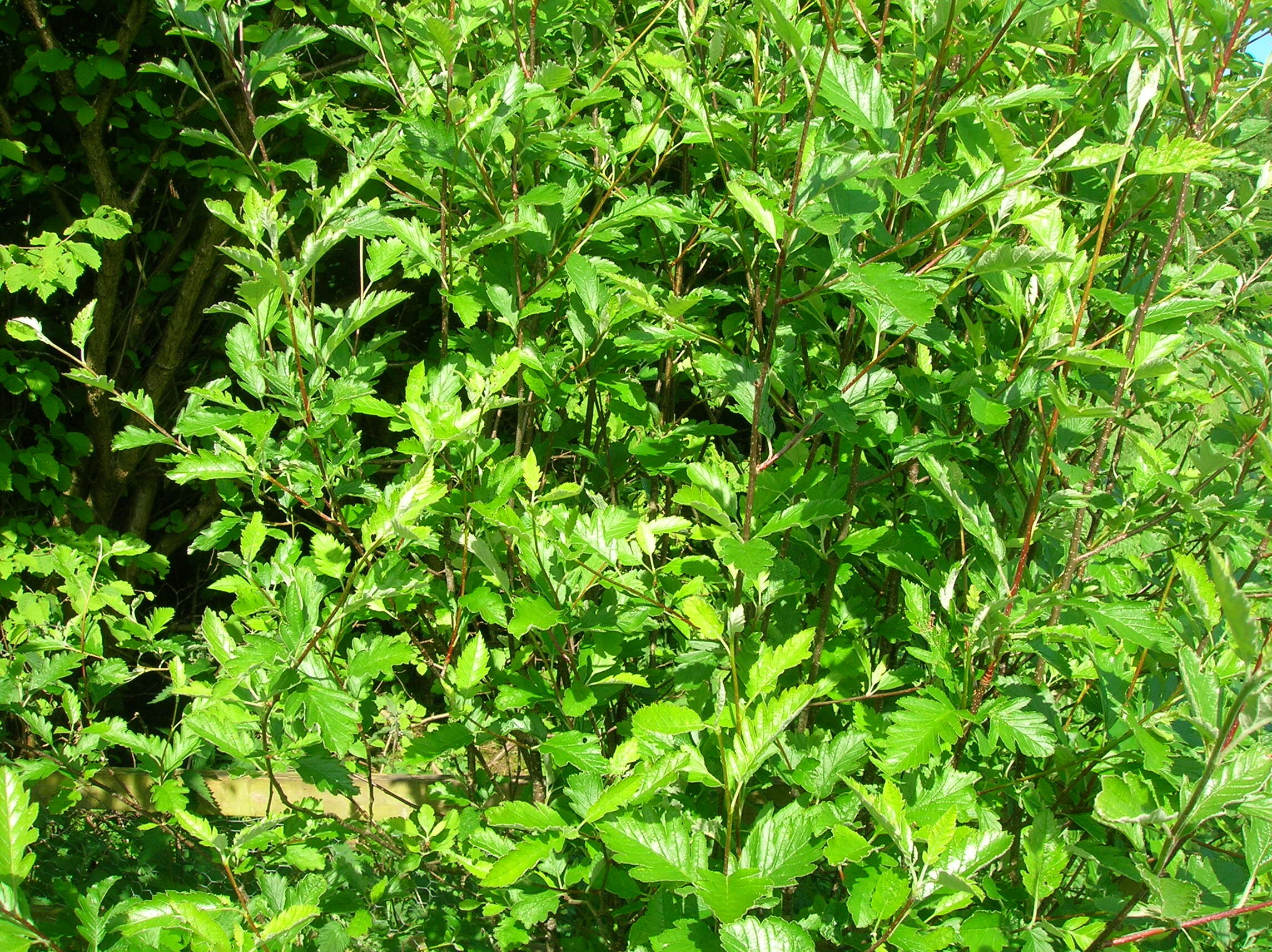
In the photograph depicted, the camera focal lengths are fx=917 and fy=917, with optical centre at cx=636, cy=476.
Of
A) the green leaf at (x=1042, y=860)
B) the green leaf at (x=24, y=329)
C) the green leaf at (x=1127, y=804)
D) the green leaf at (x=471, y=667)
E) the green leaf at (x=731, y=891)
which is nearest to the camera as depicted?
the green leaf at (x=731, y=891)

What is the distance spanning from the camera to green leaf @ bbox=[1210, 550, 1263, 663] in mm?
796

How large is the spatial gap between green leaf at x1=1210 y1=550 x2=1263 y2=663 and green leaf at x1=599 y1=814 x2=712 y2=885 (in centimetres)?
62

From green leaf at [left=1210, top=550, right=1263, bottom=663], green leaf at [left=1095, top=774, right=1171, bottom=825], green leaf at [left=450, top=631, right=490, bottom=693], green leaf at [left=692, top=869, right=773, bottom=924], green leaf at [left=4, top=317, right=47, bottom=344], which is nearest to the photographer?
green leaf at [left=1210, top=550, right=1263, bottom=663]

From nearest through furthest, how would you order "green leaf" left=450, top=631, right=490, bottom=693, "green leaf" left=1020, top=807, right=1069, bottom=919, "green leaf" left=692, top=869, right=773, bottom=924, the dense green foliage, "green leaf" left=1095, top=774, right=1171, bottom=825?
"green leaf" left=692, top=869, right=773, bottom=924
"green leaf" left=1095, top=774, right=1171, bottom=825
the dense green foliage
"green leaf" left=1020, top=807, right=1069, bottom=919
"green leaf" left=450, top=631, right=490, bottom=693

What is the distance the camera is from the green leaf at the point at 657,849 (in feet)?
3.53

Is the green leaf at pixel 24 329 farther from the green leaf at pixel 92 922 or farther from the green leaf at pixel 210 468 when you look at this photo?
the green leaf at pixel 92 922

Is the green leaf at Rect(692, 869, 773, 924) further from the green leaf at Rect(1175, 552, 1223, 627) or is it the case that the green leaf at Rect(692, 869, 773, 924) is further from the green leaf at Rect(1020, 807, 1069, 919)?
the green leaf at Rect(1175, 552, 1223, 627)

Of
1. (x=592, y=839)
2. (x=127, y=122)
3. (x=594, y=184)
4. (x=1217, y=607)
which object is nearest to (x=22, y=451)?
(x=127, y=122)

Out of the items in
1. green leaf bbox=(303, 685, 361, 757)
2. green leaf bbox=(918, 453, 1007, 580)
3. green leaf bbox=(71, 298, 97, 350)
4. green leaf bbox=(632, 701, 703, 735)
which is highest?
green leaf bbox=(71, 298, 97, 350)

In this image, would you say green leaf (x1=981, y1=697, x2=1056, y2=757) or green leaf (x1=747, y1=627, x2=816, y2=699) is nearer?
green leaf (x1=747, y1=627, x2=816, y2=699)

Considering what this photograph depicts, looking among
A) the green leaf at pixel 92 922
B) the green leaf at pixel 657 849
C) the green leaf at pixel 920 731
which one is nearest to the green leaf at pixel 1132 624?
the green leaf at pixel 920 731

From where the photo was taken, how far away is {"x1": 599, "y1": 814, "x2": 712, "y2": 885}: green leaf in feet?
3.53

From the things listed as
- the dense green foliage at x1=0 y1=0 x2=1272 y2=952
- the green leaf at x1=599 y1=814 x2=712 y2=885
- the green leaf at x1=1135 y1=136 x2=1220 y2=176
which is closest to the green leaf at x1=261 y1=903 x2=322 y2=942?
the dense green foliage at x1=0 y1=0 x2=1272 y2=952

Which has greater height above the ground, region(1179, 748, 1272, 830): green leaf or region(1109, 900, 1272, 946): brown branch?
region(1179, 748, 1272, 830): green leaf
